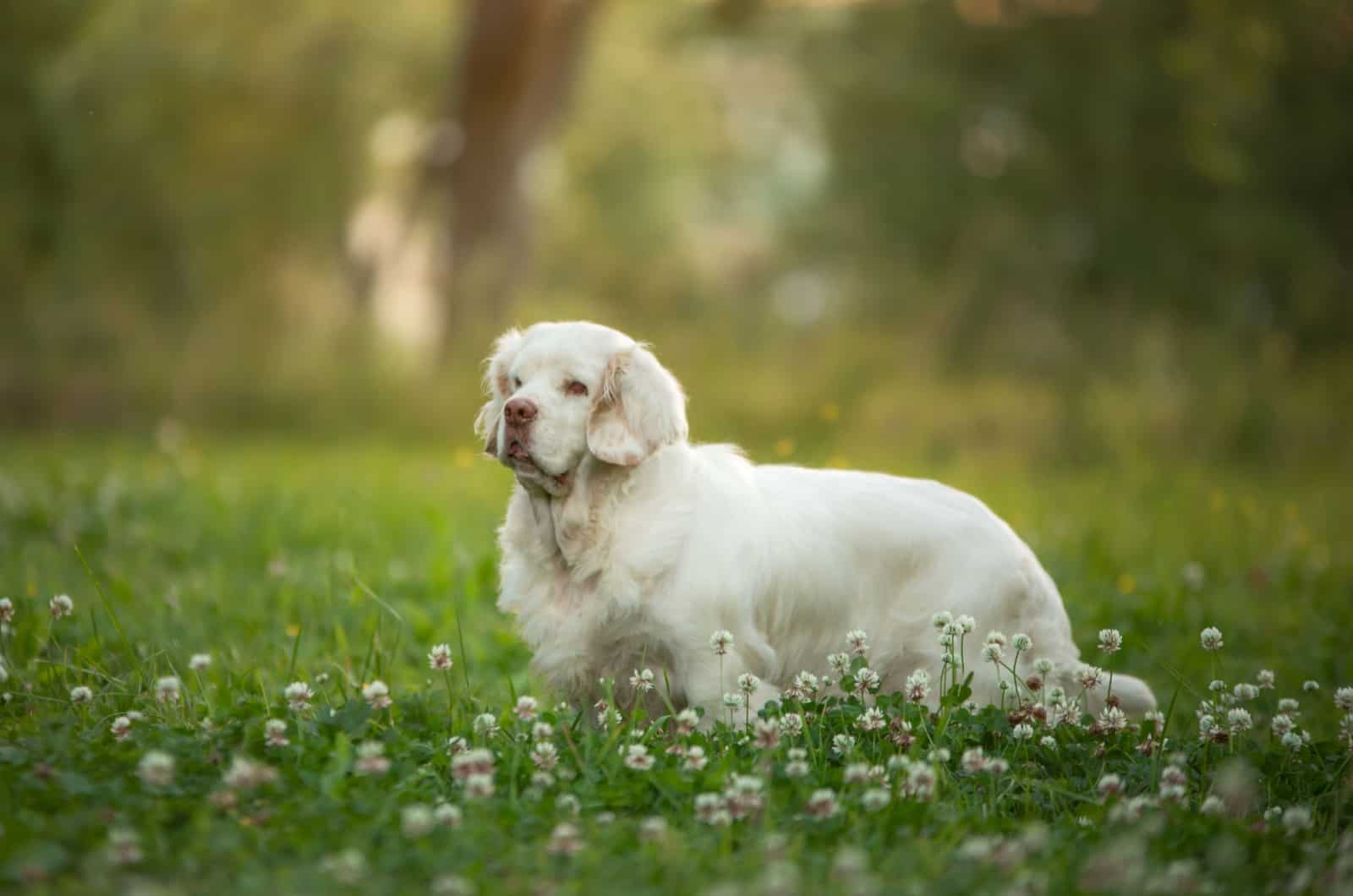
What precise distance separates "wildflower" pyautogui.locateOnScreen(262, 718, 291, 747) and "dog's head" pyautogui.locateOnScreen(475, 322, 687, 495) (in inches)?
39.3

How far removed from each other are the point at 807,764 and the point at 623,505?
100cm

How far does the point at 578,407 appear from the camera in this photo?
3.85m

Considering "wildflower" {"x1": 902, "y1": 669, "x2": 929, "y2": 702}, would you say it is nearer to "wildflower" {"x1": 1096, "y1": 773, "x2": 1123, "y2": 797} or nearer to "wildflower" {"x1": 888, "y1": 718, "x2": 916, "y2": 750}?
"wildflower" {"x1": 888, "y1": 718, "x2": 916, "y2": 750}

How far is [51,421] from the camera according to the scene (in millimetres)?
13617

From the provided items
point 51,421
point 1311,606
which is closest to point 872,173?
point 51,421

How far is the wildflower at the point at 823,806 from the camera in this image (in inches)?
115

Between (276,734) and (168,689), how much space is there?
0.35 metres

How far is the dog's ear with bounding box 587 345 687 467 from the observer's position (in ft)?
12.5

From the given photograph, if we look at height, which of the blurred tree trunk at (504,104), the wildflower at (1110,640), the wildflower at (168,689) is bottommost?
the wildflower at (168,689)

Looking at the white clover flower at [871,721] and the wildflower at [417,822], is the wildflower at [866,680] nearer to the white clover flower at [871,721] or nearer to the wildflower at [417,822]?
the white clover flower at [871,721]

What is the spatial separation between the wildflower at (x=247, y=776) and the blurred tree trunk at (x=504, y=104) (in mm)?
12894

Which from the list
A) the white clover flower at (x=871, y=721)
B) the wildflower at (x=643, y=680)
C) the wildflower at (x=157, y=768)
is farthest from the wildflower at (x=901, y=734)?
the wildflower at (x=157, y=768)

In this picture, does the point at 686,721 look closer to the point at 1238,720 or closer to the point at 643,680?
the point at 643,680

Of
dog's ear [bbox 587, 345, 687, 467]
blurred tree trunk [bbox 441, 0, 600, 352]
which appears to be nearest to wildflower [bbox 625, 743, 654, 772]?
dog's ear [bbox 587, 345, 687, 467]
